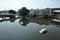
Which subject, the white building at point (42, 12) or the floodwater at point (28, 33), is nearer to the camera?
the floodwater at point (28, 33)

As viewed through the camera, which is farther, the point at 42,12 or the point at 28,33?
the point at 42,12

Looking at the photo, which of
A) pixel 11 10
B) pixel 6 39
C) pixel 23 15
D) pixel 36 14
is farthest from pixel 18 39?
pixel 11 10

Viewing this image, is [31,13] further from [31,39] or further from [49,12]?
[31,39]

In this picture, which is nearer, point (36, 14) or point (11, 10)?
point (36, 14)

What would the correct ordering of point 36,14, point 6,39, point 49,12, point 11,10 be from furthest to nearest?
point 11,10 → point 36,14 → point 49,12 → point 6,39

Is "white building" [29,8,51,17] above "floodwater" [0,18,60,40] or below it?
below

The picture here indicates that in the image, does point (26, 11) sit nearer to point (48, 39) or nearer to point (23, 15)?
point (23, 15)

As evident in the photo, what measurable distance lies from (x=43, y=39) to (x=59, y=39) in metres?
1.37

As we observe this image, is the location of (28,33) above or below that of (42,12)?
above

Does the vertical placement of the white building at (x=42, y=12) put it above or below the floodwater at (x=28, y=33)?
below

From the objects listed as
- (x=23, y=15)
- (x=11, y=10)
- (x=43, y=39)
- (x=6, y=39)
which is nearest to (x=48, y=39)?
(x=43, y=39)

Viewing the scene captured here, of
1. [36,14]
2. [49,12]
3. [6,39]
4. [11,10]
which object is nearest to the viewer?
[6,39]

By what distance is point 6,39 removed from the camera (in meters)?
10.0

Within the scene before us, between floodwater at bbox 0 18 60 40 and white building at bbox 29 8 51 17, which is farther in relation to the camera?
white building at bbox 29 8 51 17
